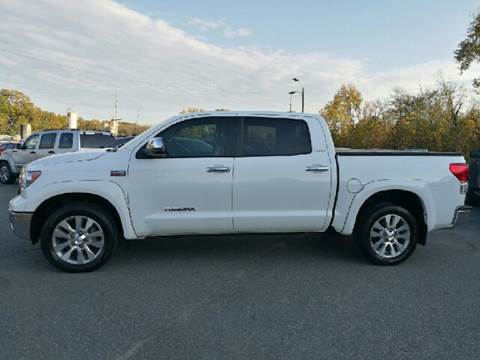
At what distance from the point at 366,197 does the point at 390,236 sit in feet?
2.02

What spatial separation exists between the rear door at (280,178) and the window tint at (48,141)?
9.30 metres

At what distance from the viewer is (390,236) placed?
436cm

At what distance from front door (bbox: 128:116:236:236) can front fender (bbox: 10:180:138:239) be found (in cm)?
13

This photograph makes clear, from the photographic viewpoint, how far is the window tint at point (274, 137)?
13.7 feet

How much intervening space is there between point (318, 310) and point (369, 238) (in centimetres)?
151

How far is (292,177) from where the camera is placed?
409cm

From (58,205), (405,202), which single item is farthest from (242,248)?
(58,205)

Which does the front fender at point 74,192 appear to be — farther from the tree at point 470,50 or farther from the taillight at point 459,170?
the tree at point 470,50

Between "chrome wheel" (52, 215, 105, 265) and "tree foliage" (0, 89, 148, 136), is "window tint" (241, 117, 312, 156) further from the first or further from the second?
"tree foliage" (0, 89, 148, 136)

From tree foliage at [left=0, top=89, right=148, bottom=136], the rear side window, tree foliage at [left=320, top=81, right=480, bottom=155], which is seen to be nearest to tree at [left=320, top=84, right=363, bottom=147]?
tree foliage at [left=320, top=81, right=480, bottom=155]

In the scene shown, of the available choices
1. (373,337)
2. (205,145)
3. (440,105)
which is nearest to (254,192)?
(205,145)

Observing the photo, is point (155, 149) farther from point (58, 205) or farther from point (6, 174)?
point (6, 174)

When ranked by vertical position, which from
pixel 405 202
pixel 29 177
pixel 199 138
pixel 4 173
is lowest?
pixel 4 173

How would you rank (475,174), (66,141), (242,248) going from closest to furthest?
(242,248)
(475,174)
(66,141)
